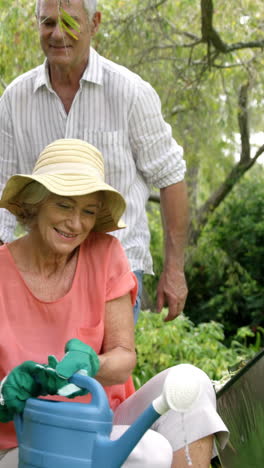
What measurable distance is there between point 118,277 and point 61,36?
1.03 meters

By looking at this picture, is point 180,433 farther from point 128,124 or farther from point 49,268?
point 128,124

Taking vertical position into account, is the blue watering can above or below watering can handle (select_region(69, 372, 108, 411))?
below

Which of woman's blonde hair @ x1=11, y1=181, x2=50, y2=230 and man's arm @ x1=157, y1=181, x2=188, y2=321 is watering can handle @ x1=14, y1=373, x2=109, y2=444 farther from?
man's arm @ x1=157, y1=181, x2=188, y2=321

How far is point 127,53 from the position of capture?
8.16 m

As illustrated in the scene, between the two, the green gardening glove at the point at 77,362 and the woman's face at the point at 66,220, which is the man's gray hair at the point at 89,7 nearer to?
the woman's face at the point at 66,220

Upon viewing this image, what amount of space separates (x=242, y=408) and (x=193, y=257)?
313 inches

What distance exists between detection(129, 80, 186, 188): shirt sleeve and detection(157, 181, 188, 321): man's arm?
2.2 inches

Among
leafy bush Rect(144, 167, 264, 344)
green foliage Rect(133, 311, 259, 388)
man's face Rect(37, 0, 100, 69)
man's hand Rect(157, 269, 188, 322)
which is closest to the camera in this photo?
man's face Rect(37, 0, 100, 69)

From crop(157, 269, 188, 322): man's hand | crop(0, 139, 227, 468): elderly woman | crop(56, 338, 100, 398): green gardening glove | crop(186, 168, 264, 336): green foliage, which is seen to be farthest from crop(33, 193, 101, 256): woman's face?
crop(186, 168, 264, 336): green foliage

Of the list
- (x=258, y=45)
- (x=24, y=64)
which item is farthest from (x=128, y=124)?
(x=258, y=45)

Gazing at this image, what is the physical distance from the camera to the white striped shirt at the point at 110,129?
11.4 feet

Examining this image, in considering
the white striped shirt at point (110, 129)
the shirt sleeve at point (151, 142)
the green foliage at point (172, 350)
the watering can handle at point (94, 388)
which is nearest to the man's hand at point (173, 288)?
the white striped shirt at point (110, 129)

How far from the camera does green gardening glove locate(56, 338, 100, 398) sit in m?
2.19

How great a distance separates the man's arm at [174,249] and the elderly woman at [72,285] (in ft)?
2.30
